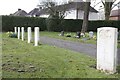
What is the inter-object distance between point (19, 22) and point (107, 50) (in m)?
32.3

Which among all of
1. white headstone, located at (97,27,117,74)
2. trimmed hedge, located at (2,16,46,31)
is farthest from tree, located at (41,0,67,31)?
white headstone, located at (97,27,117,74)

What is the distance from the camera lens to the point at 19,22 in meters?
39.0

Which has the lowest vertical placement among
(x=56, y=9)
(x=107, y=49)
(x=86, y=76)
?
(x=86, y=76)

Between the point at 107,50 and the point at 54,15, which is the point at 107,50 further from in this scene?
the point at 54,15

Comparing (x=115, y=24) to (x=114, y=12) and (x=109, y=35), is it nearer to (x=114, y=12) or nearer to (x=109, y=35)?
(x=114, y=12)

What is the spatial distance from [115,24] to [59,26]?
9.88 meters

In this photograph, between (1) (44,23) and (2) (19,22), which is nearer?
(2) (19,22)

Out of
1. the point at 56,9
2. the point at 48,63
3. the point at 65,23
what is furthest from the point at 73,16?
the point at 48,63

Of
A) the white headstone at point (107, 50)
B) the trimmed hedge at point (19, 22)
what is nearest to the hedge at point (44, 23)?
the trimmed hedge at point (19, 22)

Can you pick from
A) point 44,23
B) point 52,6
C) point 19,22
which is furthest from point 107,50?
point 52,6

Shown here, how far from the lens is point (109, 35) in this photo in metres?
7.59

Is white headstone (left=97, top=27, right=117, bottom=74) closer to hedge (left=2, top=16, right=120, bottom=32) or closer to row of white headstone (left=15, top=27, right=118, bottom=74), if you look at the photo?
row of white headstone (left=15, top=27, right=118, bottom=74)

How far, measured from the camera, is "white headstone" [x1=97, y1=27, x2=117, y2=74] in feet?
24.6

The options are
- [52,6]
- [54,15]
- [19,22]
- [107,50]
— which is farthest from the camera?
[52,6]
